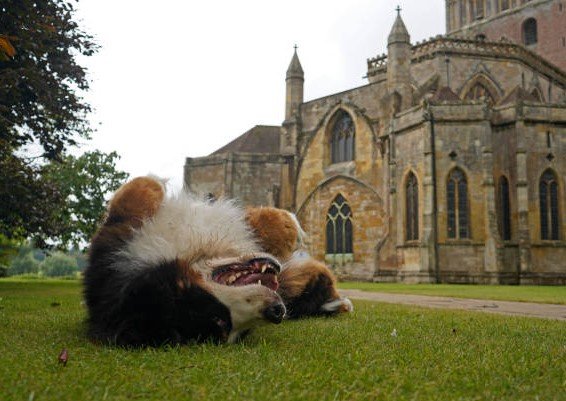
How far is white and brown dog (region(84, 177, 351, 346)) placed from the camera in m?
2.36

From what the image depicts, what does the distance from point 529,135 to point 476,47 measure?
7728mm

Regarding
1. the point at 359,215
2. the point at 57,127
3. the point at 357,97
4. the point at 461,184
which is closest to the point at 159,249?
the point at 57,127

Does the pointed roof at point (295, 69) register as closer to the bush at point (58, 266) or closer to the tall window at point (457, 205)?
the tall window at point (457, 205)

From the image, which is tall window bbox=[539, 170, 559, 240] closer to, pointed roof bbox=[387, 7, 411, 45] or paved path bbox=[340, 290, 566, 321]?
pointed roof bbox=[387, 7, 411, 45]

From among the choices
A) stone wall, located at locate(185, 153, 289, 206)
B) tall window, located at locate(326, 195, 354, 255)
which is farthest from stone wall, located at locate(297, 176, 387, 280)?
stone wall, located at locate(185, 153, 289, 206)

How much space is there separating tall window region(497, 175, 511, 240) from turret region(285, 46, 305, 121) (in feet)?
45.0

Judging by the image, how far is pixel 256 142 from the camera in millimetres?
36719

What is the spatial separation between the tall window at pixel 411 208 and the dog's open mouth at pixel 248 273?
21674 mm

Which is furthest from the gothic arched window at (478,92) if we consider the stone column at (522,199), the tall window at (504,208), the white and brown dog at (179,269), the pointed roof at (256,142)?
the white and brown dog at (179,269)

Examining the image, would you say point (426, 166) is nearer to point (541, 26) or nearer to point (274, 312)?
point (274, 312)

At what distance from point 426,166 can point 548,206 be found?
5.57 m

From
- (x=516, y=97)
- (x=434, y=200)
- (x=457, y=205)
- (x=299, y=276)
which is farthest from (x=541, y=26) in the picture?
(x=299, y=276)

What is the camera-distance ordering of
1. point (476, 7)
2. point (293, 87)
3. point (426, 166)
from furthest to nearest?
point (476, 7), point (293, 87), point (426, 166)

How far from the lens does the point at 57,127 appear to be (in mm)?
11594
